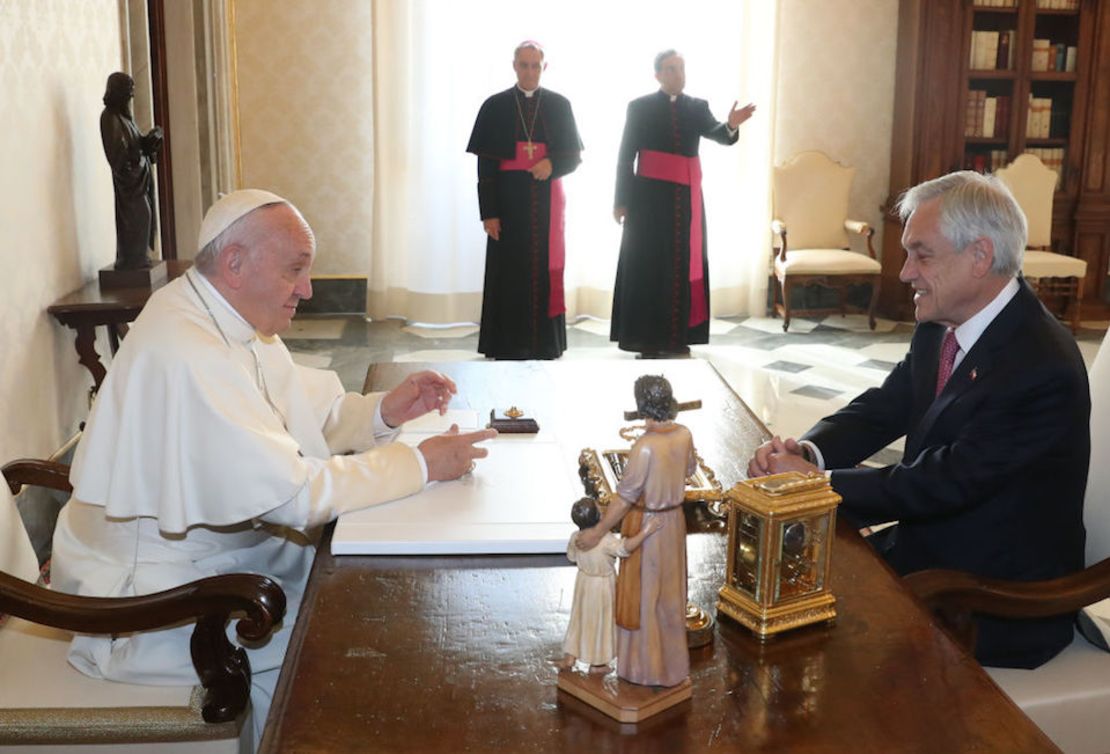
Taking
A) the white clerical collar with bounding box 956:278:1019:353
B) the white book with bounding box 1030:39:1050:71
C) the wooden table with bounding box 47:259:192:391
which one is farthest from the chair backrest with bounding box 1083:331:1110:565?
the white book with bounding box 1030:39:1050:71

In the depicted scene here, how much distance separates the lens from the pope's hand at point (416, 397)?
277 centimetres

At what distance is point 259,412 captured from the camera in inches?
91.0

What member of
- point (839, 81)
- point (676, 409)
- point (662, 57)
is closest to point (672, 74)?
point (662, 57)

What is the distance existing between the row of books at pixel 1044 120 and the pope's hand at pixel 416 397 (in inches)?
290

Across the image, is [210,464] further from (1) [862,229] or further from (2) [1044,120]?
(2) [1044,120]

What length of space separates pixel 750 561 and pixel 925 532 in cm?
87

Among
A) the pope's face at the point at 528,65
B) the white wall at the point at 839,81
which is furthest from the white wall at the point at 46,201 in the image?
the white wall at the point at 839,81

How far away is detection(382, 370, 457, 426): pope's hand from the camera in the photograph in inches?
109

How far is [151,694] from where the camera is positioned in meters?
2.13

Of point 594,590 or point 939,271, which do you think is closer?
point 594,590

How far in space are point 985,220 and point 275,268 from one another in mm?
1445

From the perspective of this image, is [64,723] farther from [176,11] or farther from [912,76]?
[912,76]

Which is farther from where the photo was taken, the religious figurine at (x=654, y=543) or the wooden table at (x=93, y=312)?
the wooden table at (x=93, y=312)

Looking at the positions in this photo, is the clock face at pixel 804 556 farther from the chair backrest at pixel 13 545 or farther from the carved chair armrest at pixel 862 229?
the carved chair armrest at pixel 862 229
